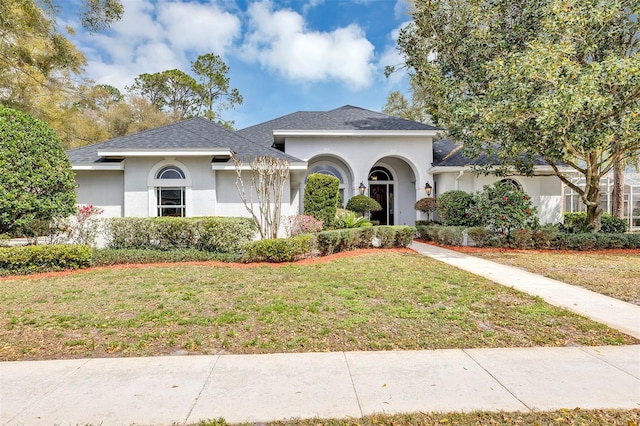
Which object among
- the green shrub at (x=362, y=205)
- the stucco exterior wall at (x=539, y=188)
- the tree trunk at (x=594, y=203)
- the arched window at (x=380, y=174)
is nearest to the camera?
the tree trunk at (x=594, y=203)

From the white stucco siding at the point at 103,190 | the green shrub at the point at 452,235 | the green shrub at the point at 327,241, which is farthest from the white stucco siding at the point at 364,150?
the white stucco siding at the point at 103,190

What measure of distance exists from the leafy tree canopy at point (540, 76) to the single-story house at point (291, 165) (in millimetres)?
2702

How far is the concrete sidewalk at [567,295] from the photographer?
16.1 ft

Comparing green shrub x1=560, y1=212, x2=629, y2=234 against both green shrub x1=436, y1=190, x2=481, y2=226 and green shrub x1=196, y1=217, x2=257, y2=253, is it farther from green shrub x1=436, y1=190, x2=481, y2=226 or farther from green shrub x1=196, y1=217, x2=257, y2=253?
green shrub x1=196, y1=217, x2=257, y2=253

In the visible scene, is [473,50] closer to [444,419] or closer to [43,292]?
[444,419]

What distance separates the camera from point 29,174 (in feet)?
28.7

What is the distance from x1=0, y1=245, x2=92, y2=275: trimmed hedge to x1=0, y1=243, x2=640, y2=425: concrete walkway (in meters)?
5.80

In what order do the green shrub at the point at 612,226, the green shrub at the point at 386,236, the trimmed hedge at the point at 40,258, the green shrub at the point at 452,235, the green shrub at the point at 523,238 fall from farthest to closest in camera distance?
the green shrub at the point at 612,226
the green shrub at the point at 452,235
the green shrub at the point at 523,238
the green shrub at the point at 386,236
the trimmed hedge at the point at 40,258

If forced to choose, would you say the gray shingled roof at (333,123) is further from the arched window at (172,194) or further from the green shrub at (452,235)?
the arched window at (172,194)

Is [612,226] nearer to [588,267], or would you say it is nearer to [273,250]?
[588,267]

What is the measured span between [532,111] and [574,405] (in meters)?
9.95

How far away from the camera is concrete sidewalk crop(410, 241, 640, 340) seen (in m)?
4.89

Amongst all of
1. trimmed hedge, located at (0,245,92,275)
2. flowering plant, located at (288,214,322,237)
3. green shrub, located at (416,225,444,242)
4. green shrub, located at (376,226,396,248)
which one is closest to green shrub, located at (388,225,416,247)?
green shrub, located at (376,226,396,248)

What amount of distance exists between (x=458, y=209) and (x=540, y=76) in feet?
18.7
